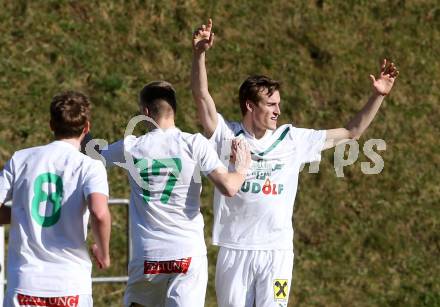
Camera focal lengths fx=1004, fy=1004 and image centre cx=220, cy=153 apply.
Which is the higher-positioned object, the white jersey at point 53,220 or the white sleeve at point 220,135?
the white sleeve at point 220,135

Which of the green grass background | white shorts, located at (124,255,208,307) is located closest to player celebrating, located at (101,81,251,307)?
white shorts, located at (124,255,208,307)

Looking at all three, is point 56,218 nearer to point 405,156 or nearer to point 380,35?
point 405,156

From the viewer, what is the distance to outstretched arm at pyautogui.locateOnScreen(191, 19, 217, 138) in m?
7.07

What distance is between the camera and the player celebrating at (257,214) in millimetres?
7383

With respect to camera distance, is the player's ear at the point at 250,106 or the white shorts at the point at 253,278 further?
the player's ear at the point at 250,106

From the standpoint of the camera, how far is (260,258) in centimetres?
740

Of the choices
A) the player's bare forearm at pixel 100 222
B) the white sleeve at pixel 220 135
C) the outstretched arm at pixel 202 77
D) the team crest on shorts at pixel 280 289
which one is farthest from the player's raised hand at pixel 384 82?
the player's bare forearm at pixel 100 222

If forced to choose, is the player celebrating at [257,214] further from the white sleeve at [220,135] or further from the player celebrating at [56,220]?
the player celebrating at [56,220]

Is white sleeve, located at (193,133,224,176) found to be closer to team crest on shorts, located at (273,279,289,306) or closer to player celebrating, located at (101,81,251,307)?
player celebrating, located at (101,81,251,307)

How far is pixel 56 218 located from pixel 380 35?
9162mm

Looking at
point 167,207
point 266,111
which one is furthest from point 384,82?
point 167,207

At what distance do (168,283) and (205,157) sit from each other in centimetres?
89

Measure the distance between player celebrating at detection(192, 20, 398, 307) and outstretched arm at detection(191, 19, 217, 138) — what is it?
0.4 inches

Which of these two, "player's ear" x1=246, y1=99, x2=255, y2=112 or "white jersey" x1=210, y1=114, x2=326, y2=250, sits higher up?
"player's ear" x1=246, y1=99, x2=255, y2=112
